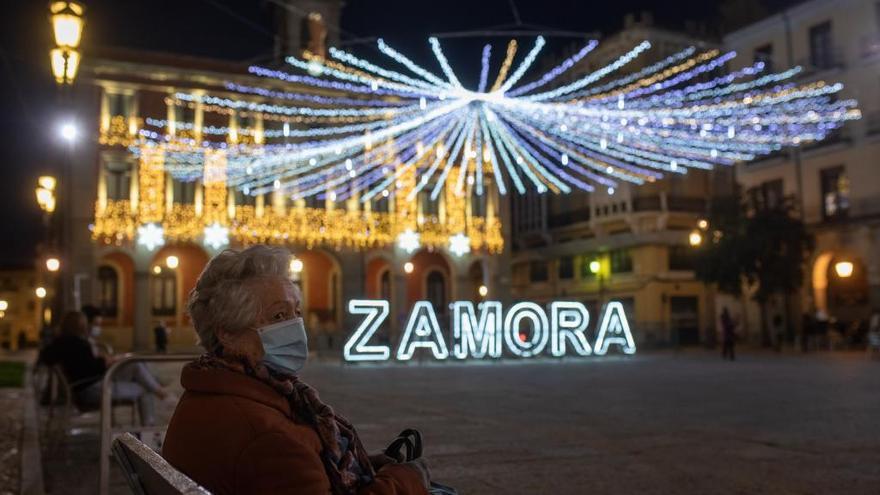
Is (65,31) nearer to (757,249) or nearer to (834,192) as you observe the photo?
(757,249)

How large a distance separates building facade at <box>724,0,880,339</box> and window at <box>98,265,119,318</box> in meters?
23.6

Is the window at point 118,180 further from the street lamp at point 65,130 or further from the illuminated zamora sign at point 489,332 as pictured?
the street lamp at point 65,130

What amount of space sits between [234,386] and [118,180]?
32.0 metres

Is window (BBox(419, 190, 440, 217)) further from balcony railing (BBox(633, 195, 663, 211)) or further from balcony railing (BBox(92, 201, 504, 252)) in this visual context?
balcony railing (BBox(633, 195, 663, 211))

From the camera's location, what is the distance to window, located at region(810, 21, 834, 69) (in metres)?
32.3

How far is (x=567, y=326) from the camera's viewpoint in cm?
2167

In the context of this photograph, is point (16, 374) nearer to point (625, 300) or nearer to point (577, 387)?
point (577, 387)

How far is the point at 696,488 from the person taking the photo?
5.30 meters

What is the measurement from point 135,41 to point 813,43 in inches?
1023

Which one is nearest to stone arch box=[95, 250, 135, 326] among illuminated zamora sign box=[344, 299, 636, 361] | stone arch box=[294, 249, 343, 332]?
stone arch box=[294, 249, 343, 332]

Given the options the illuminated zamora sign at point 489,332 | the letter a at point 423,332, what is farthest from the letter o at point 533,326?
the letter a at point 423,332

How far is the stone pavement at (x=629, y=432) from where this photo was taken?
220 inches

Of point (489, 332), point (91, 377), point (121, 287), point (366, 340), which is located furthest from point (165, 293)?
point (91, 377)

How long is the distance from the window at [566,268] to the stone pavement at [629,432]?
29861 mm
